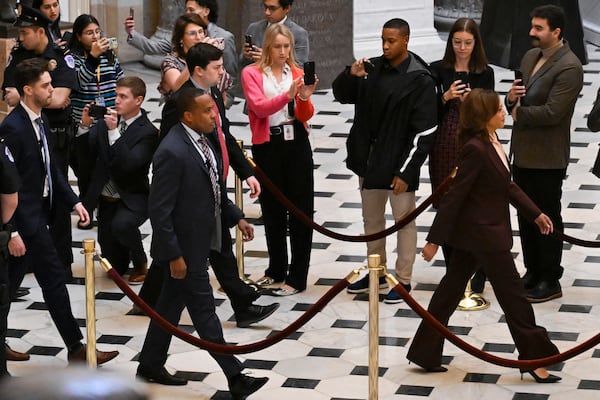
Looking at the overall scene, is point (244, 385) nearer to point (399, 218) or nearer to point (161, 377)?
point (161, 377)

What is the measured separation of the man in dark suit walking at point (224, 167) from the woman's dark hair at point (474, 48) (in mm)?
1385

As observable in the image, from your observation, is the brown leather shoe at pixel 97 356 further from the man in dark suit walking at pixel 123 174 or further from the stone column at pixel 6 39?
the stone column at pixel 6 39

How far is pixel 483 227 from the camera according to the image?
18.7 feet

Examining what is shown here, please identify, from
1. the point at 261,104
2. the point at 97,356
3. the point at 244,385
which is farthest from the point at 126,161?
the point at 244,385

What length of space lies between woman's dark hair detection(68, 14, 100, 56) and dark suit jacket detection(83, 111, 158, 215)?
1214mm

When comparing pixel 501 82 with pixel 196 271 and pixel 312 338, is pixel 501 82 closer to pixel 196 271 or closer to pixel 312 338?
pixel 312 338

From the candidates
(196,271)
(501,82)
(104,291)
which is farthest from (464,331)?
(501,82)

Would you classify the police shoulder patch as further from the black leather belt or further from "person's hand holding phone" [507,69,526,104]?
"person's hand holding phone" [507,69,526,104]

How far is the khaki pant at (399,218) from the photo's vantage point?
23.4 ft

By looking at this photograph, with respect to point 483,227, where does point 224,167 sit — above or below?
above

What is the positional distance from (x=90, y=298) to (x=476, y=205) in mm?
1910

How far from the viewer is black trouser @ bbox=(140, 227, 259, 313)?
6242 millimetres

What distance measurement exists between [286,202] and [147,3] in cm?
875

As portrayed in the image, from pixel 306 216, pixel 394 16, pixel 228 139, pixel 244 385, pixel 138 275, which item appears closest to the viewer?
pixel 244 385
